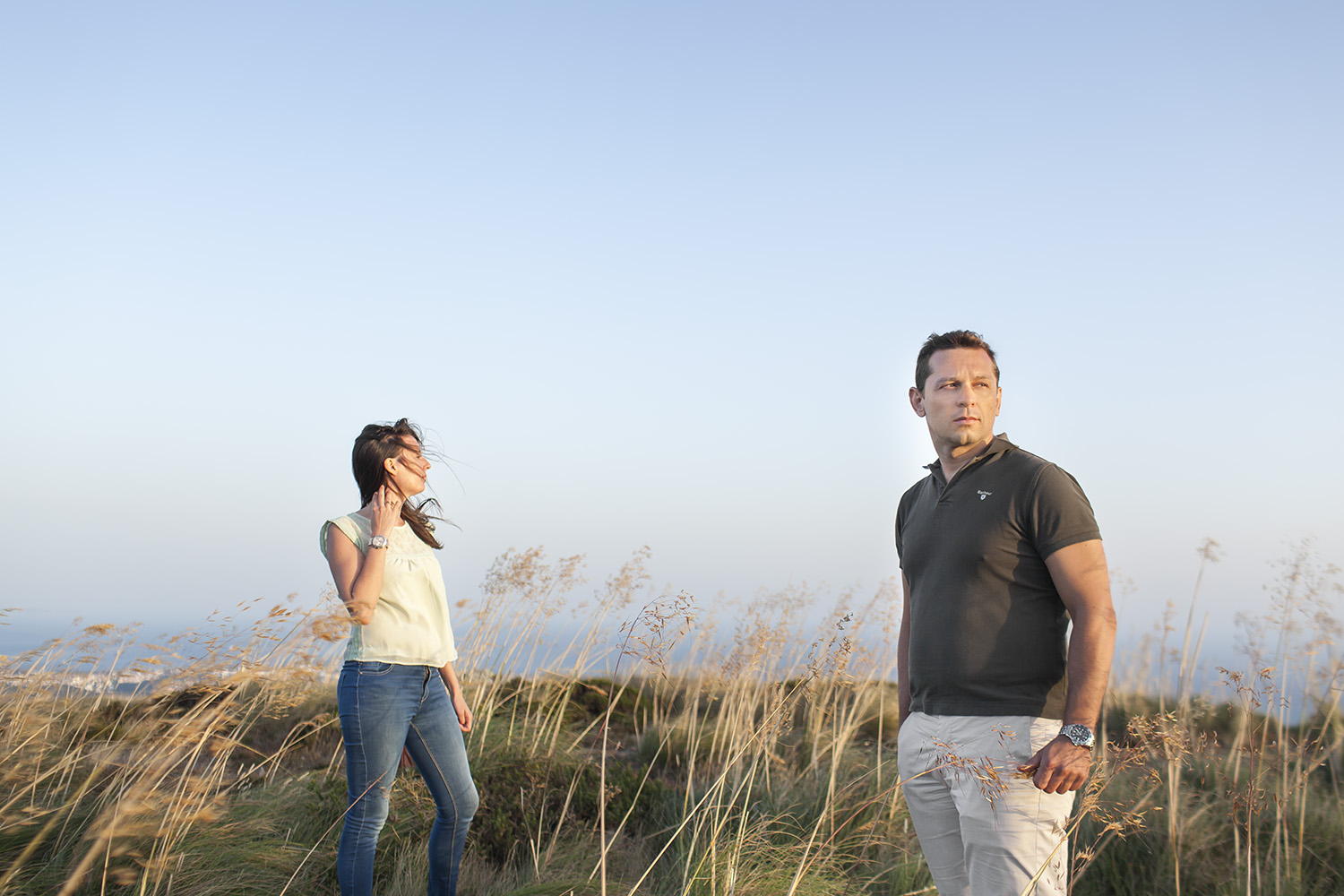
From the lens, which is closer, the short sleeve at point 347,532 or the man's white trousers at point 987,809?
the man's white trousers at point 987,809

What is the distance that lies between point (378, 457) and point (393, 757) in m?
1.03

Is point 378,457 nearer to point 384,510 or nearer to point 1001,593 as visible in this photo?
point 384,510

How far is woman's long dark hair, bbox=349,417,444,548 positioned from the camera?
293 cm

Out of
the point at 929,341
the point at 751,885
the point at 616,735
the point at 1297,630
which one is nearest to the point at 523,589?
the point at 616,735

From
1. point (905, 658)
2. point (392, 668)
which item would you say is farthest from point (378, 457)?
point (905, 658)

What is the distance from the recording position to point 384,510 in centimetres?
279

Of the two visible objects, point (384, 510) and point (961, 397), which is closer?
point (961, 397)

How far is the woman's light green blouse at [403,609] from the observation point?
2.71 m

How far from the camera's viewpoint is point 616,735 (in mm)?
6195

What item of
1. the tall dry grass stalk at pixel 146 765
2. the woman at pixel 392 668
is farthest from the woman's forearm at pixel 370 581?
the tall dry grass stalk at pixel 146 765

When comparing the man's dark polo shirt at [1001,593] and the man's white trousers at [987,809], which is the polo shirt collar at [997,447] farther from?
the man's white trousers at [987,809]

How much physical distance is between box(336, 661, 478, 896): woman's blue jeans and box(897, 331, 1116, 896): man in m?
1.54

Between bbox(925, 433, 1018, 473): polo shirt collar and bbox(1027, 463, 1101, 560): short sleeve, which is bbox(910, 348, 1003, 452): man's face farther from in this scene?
bbox(1027, 463, 1101, 560): short sleeve

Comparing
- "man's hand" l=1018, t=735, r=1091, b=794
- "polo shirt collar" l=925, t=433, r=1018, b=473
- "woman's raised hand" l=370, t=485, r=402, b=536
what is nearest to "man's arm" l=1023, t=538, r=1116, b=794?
"man's hand" l=1018, t=735, r=1091, b=794
